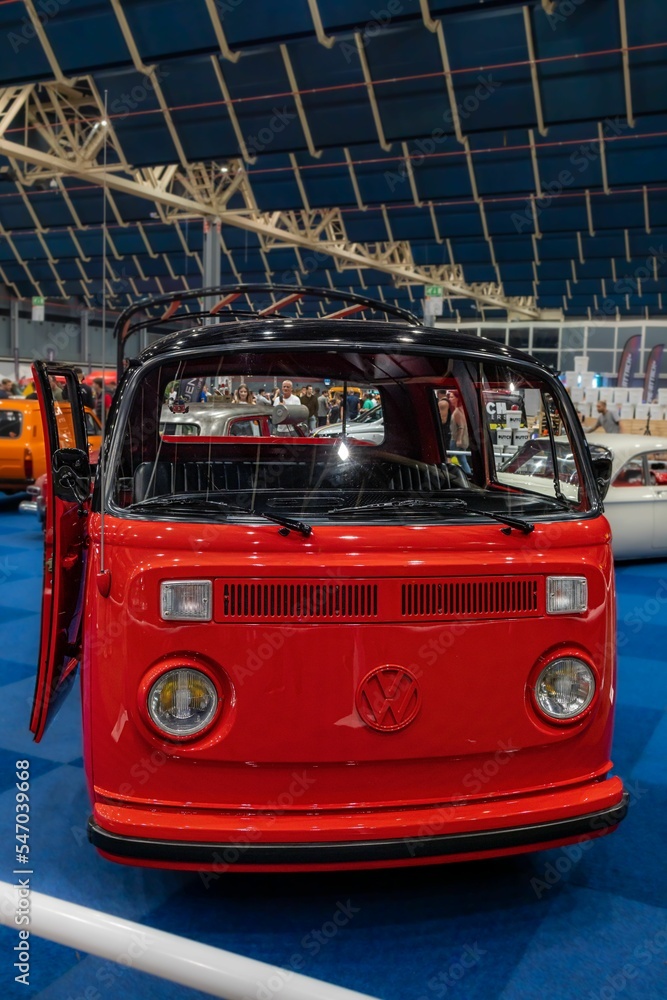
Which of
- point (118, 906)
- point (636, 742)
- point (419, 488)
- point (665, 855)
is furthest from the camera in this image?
point (636, 742)

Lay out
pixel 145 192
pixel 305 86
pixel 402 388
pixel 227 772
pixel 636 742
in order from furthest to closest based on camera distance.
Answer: pixel 145 192
pixel 305 86
pixel 636 742
pixel 402 388
pixel 227 772

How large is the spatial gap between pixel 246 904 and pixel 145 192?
58.4 ft

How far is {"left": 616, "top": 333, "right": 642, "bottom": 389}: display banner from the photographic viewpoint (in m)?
38.8

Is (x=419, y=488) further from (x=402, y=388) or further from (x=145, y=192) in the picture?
(x=145, y=192)

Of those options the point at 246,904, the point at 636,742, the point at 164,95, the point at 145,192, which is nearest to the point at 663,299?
the point at 145,192

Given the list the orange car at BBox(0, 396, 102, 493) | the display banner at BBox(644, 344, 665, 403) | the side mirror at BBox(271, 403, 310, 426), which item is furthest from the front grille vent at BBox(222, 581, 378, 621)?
the display banner at BBox(644, 344, 665, 403)

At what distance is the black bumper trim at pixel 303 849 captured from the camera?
265 cm

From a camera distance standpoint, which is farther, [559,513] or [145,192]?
[145,192]

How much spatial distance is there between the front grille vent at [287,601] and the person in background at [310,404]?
5.71 feet

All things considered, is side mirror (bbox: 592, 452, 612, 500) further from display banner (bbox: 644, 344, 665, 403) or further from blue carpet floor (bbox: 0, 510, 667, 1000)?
display banner (bbox: 644, 344, 665, 403)

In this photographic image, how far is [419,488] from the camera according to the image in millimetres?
3756

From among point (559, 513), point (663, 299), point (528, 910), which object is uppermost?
point (663, 299)

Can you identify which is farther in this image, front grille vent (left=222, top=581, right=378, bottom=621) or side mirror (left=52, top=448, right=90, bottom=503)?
side mirror (left=52, top=448, right=90, bottom=503)

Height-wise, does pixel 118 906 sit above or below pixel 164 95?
below
